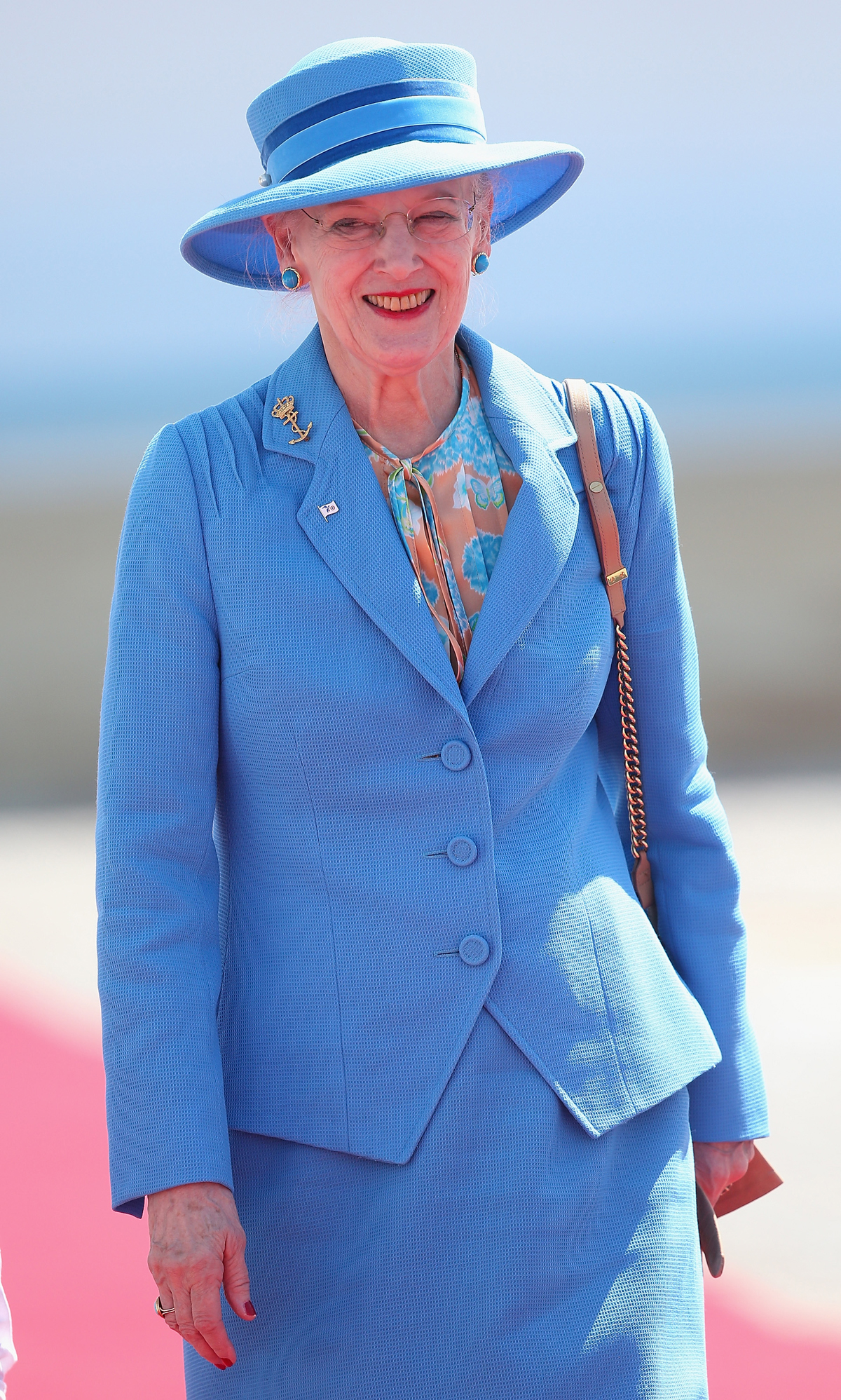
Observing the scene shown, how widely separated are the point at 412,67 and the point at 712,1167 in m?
1.31

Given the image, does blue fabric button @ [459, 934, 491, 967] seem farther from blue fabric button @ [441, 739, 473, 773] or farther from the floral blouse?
the floral blouse

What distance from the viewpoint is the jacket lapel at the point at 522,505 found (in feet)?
5.35

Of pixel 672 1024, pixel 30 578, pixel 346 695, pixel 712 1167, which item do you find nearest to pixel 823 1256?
pixel 712 1167

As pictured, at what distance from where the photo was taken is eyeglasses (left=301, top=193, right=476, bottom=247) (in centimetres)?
161

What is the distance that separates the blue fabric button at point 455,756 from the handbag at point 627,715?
11.3 inches

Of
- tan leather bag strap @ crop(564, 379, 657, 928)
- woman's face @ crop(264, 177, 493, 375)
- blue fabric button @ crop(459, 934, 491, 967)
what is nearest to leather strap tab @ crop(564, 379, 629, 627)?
tan leather bag strap @ crop(564, 379, 657, 928)

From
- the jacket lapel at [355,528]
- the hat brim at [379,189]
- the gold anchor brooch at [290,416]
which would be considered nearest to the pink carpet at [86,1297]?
the jacket lapel at [355,528]

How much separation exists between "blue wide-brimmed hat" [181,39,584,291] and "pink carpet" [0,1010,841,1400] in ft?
6.71

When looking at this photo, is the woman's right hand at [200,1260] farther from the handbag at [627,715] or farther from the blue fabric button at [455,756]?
the handbag at [627,715]

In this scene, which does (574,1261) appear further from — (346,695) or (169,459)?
(169,459)

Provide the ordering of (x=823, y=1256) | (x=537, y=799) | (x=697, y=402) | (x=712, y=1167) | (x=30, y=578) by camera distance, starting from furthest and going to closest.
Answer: (x=697, y=402)
(x=30, y=578)
(x=823, y=1256)
(x=712, y=1167)
(x=537, y=799)

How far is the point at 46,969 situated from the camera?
16.0 feet

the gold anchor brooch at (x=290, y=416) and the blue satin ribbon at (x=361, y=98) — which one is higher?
the blue satin ribbon at (x=361, y=98)

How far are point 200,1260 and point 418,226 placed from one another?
108 cm
